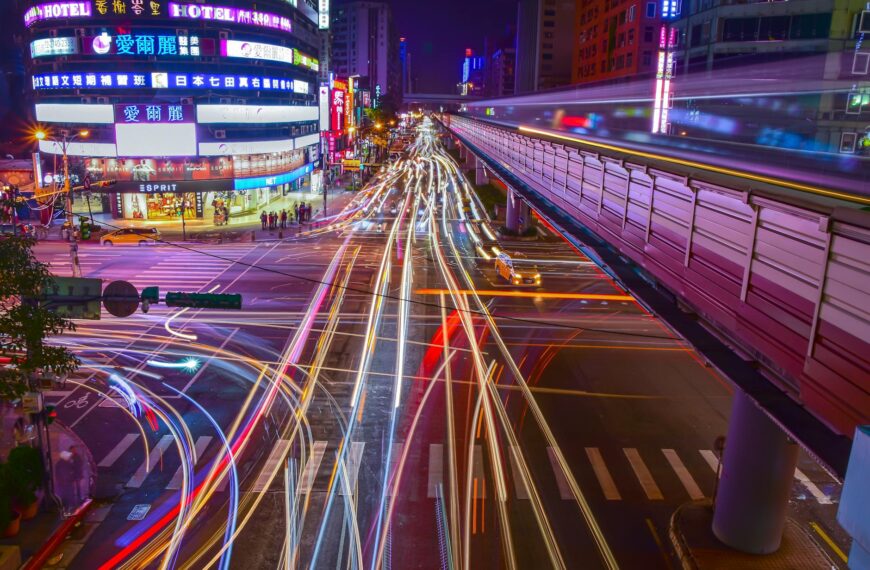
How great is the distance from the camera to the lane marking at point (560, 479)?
43.8ft

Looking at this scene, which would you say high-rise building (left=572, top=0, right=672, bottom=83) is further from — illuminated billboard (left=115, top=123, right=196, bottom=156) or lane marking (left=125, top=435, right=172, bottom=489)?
lane marking (left=125, top=435, right=172, bottom=489)

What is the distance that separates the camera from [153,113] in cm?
4741

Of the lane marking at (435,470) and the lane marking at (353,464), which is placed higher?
the lane marking at (435,470)

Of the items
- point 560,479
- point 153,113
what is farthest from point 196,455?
point 153,113

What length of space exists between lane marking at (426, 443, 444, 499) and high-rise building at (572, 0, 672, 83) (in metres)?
45.1

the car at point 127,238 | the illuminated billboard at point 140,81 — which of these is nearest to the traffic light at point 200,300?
the car at point 127,238

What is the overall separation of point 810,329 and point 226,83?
163 feet

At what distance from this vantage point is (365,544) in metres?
11.7

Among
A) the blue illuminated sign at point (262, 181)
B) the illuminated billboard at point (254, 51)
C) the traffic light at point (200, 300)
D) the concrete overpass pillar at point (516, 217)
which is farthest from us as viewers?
the blue illuminated sign at point (262, 181)

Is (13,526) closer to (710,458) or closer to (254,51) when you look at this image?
(710,458)

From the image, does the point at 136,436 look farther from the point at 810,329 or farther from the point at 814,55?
the point at 814,55

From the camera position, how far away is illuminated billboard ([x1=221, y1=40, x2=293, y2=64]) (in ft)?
161

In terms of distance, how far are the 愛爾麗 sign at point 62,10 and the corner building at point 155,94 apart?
72 millimetres

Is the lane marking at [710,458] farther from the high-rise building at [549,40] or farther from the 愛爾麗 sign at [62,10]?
the high-rise building at [549,40]
